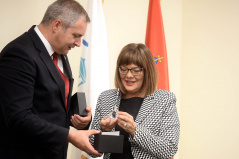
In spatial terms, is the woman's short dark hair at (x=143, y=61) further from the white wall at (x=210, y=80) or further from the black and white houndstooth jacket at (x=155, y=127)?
the white wall at (x=210, y=80)

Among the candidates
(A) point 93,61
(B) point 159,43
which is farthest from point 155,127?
(B) point 159,43

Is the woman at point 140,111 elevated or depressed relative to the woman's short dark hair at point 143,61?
depressed

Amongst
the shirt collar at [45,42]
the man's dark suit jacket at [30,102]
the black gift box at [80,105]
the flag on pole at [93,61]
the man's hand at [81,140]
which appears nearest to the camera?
the man's dark suit jacket at [30,102]

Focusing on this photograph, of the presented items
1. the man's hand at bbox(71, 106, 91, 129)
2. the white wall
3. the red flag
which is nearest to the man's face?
the man's hand at bbox(71, 106, 91, 129)

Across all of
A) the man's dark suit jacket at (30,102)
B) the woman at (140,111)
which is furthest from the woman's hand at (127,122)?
the man's dark suit jacket at (30,102)

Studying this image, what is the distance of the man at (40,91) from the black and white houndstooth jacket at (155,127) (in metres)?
0.27

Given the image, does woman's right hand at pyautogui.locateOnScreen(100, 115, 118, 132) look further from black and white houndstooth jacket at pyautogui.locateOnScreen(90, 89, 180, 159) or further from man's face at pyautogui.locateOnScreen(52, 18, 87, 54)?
man's face at pyautogui.locateOnScreen(52, 18, 87, 54)

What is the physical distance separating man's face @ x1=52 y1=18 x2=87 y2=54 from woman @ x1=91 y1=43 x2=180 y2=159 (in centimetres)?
35

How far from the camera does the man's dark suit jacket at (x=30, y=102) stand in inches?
62.6

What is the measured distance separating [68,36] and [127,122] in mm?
658

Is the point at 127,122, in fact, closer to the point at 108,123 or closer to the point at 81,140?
the point at 108,123

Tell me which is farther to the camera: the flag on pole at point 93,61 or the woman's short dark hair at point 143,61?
the flag on pole at point 93,61

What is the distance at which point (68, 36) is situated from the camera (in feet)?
6.04

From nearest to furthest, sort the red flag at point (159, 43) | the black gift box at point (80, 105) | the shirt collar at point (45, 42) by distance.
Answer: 1. the shirt collar at point (45, 42)
2. the black gift box at point (80, 105)
3. the red flag at point (159, 43)
